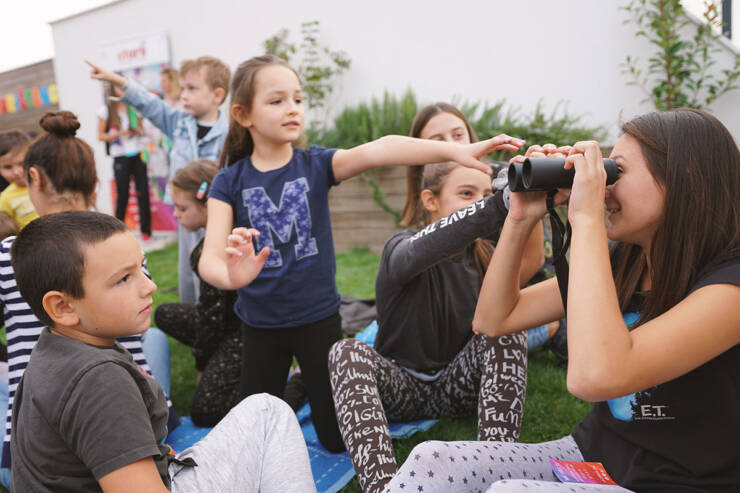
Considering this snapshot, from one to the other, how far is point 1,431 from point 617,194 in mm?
2419

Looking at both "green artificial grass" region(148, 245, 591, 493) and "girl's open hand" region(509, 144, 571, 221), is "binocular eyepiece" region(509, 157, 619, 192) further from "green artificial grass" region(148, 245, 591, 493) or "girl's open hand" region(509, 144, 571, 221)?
"green artificial grass" region(148, 245, 591, 493)

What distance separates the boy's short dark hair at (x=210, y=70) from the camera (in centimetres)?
361

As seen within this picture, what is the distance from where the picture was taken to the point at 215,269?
1.96m

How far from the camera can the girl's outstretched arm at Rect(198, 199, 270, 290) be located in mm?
1713

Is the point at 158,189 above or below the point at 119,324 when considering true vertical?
below

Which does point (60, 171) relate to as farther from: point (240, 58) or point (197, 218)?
point (240, 58)

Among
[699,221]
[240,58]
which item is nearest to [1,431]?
[699,221]

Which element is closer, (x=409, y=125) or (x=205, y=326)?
(x=205, y=326)

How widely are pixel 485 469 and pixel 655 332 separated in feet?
1.66

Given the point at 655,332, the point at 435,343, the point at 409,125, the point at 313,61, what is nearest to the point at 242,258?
the point at 435,343

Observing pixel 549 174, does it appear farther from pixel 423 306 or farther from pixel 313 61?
pixel 313 61

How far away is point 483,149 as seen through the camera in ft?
5.61

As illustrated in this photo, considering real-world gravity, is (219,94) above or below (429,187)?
above

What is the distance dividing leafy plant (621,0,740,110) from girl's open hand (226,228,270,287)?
4.26 metres
